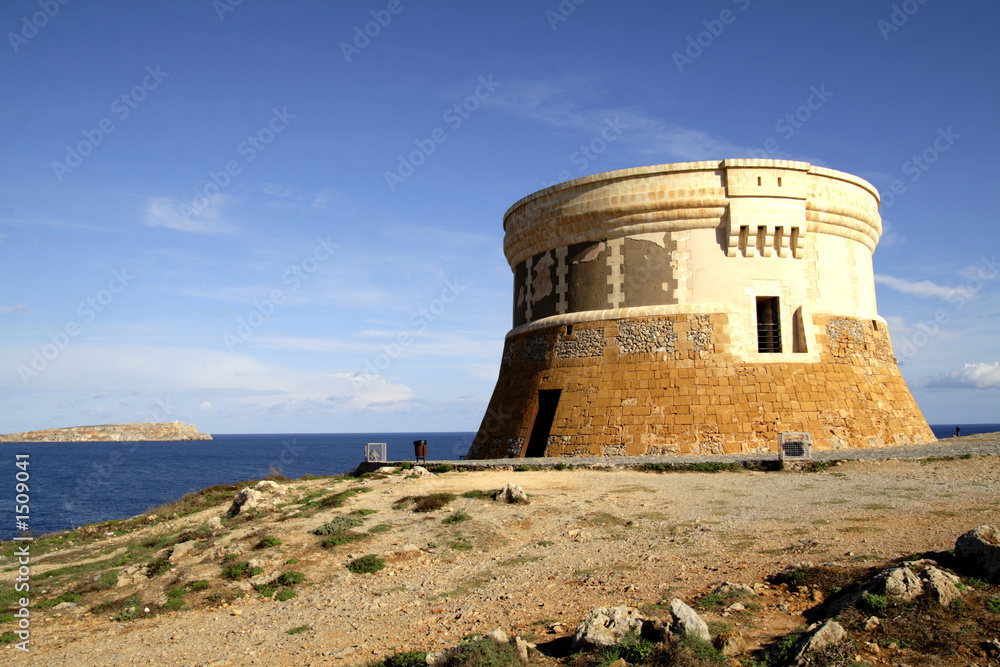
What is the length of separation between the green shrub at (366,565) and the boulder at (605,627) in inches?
177

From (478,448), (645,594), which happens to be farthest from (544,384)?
(645,594)

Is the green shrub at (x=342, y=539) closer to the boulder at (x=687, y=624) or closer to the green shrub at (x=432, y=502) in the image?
the green shrub at (x=432, y=502)

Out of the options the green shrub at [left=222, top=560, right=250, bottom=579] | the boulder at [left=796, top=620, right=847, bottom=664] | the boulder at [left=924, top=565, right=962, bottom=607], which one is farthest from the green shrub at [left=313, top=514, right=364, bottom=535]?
the boulder at [left=924, top=565, right=962, bottom=607]

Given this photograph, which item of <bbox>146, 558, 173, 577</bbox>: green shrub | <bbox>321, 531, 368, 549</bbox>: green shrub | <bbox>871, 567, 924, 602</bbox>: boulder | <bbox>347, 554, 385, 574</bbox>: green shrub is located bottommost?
<bbox>146, 558, 173, 577</bbox>: green shrub

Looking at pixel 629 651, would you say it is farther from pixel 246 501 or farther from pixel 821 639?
pixel 246 501

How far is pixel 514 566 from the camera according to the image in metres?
9.41

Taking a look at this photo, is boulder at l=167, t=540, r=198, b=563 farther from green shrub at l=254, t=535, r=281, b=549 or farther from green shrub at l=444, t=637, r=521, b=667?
green shrub at l=444, t=637, r=521, b=667

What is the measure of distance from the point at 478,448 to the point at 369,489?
22.9 feet

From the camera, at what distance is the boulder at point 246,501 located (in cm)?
Result: 1441

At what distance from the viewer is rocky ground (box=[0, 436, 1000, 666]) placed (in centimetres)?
682

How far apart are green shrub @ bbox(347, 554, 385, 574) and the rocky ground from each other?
186 mm

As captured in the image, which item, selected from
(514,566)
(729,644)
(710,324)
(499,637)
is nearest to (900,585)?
(729,644)

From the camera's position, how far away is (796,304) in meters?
19.1

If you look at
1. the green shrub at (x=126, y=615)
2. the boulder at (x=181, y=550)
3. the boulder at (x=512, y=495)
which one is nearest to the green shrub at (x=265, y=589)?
the green shrub at (x=126, y=615)
